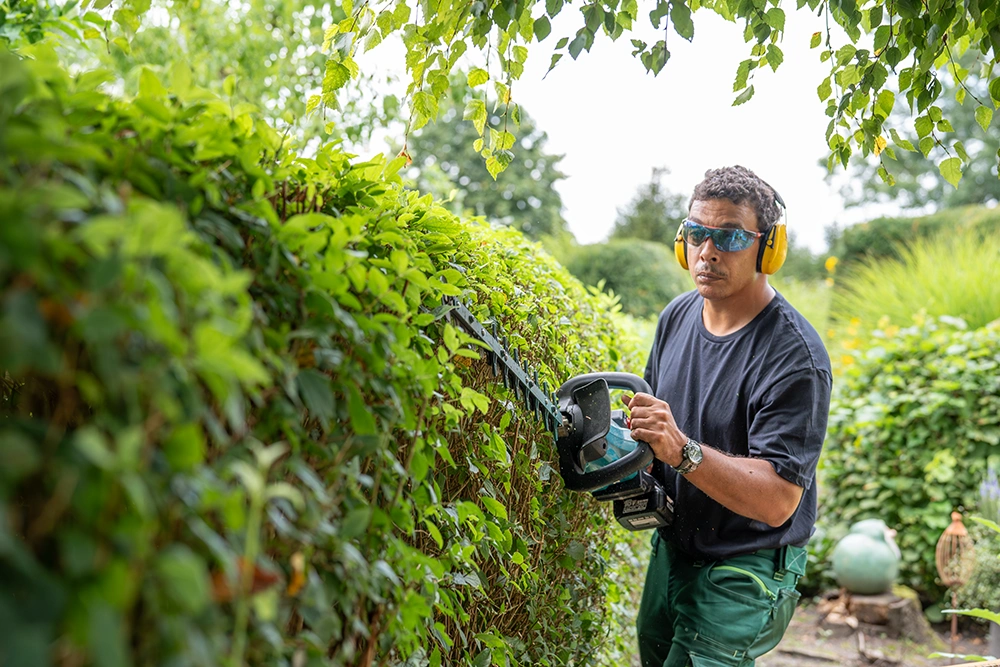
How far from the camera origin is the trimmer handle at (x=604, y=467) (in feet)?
7.63

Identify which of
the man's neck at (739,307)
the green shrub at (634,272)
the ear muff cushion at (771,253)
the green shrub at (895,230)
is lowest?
the green shrub at (634,272)

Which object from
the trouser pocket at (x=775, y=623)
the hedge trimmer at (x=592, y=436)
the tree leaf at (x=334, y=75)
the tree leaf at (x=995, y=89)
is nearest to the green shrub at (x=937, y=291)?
the tree leaf at (x=995, y=89)

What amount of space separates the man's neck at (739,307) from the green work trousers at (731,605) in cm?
73

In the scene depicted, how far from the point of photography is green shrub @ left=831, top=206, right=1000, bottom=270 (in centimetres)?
1405

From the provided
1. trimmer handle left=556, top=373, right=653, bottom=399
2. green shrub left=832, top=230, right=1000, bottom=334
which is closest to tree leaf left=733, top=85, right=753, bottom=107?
trimmer handle left=556, top=373, right=653, bottom=399

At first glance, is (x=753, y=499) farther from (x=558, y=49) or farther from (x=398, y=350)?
(x=398, y=350)

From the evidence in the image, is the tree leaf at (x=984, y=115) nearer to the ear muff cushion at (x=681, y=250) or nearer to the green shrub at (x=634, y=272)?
the ear muff cushion at (x=681, y=250)

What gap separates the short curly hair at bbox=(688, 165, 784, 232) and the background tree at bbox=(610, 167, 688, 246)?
63.1ft

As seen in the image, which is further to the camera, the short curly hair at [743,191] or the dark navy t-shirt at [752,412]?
the short curly hair at [743,191]

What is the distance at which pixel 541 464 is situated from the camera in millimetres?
2340

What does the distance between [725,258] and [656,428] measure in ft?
2.38

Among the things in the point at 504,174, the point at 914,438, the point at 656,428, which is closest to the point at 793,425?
the point at 656,428

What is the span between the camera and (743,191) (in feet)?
9.36

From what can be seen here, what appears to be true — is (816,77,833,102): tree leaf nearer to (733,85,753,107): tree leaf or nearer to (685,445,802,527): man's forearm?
(733,85,753,107): tree leaf
